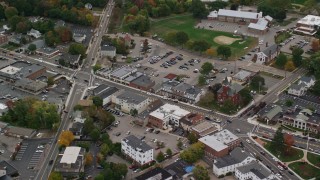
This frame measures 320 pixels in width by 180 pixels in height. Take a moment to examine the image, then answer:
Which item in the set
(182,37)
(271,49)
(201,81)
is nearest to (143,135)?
(201,81)

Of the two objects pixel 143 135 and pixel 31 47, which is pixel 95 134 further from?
pixel 31 47

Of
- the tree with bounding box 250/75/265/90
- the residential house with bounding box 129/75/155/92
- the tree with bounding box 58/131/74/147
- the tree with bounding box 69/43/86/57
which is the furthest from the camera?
the tree with bounding box 69/43/86/57

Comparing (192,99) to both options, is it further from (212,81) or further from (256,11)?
(256,11)

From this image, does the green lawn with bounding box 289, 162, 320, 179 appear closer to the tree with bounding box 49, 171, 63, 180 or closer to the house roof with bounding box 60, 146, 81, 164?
the house roof with bounding box 60, 146, 81, 164

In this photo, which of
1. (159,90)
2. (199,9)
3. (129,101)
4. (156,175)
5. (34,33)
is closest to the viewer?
(156,175)

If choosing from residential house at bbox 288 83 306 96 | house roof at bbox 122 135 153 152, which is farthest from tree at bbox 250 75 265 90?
house roof at bbox 122 135 153 152

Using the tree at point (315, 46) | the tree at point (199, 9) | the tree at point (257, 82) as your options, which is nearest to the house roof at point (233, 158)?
the tree at point (257, 82)

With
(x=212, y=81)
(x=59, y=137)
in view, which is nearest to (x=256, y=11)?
(x=212, y=81)
